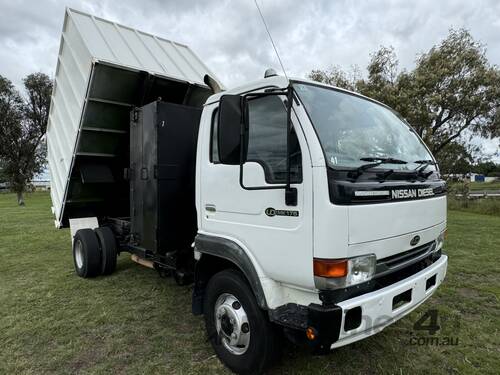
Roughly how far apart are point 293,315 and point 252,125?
1.39 meters

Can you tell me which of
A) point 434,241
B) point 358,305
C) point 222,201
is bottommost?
point 358,305

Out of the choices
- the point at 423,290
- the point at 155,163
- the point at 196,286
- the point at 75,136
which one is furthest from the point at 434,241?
the point at 75,136

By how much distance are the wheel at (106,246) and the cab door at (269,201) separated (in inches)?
108

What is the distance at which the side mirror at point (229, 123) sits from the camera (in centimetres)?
242

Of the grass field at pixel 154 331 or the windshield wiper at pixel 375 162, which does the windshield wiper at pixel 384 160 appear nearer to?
the windshield wiper at pixel 375 162

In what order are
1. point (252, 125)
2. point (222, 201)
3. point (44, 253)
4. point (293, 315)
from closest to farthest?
point (293, 315) → point (252, 125) → point (222, 201) → point (44, 253)

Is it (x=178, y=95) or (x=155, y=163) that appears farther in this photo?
(x=178, y=95)

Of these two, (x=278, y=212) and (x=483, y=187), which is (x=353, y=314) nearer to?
(x=278, y=212)

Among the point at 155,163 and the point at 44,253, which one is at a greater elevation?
the point at 155,163

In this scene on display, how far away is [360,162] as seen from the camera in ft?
7.90

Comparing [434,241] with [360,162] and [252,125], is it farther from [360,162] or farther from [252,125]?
[252,125]

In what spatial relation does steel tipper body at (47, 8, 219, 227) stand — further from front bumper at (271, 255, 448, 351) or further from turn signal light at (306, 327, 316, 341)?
turn signal light at (306, 327, 316, 341)

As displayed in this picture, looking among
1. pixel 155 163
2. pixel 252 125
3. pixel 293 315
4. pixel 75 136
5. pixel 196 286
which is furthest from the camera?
pixel 75 136

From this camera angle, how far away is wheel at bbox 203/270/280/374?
255cm
